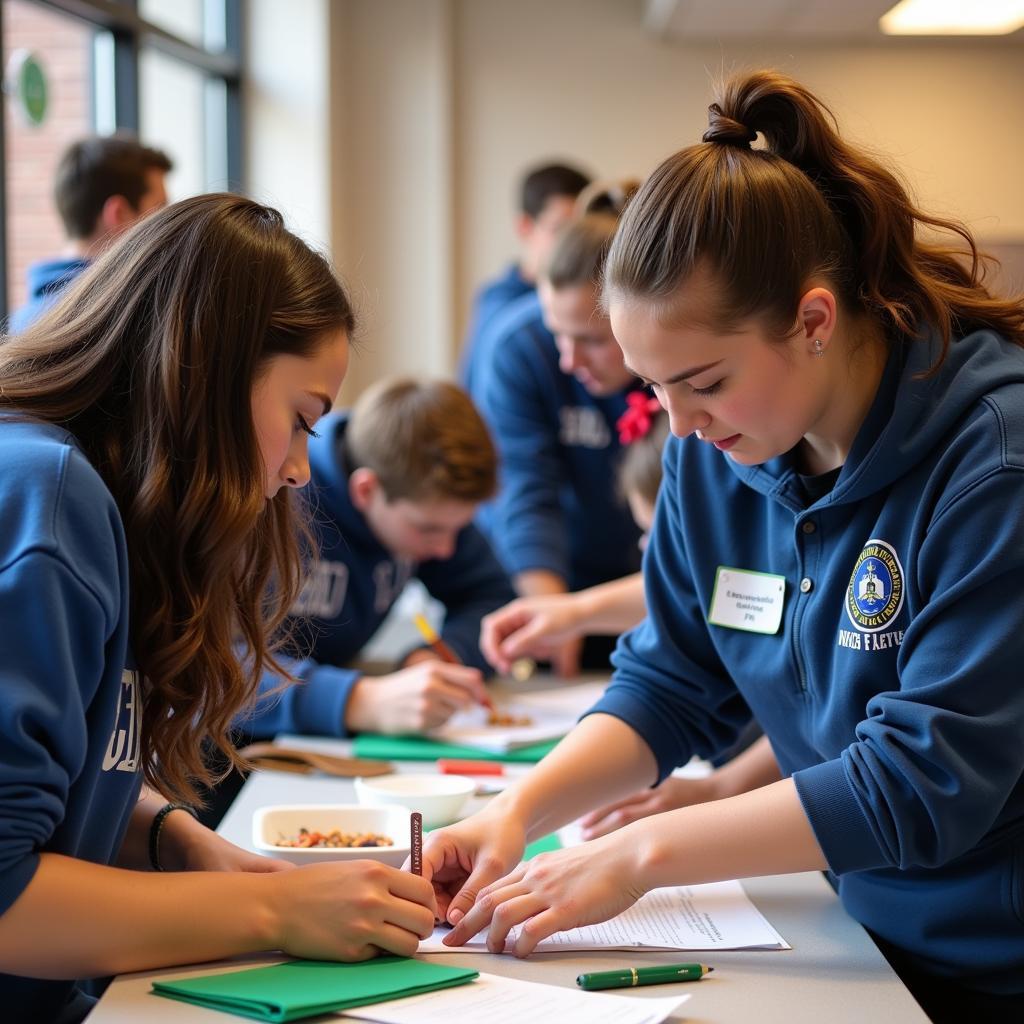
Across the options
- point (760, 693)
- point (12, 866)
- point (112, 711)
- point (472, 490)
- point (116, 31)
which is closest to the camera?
point (12, 866)

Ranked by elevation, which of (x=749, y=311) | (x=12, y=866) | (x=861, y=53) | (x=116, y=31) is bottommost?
(x=12, y=866)

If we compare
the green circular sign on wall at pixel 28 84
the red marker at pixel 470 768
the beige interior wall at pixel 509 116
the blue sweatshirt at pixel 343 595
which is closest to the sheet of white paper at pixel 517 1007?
the red marker at pixel 470 768

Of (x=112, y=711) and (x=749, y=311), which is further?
(x=749, y=311)

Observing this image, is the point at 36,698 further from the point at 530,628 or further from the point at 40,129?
the point at 40,129

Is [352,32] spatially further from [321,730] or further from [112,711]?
[112,711]

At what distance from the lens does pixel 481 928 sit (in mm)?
1160

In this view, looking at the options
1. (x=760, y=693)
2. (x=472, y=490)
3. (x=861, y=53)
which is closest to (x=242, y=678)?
(x=760, y=693)

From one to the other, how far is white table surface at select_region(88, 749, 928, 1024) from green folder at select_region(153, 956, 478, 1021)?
15mm

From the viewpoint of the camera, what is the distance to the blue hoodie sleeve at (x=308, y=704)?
200cm

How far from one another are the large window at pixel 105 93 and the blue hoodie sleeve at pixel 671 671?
188cm

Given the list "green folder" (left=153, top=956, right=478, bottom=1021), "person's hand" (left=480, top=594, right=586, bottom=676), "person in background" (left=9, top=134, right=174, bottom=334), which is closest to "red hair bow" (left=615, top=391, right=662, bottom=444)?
"person's hand" (left=480, top=594, right=586, bottom=676)

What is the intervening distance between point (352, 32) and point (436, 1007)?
4.60 m

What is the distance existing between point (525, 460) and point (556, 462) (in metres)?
0.07

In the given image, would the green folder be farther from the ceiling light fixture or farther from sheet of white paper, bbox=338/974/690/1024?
the ceiling light fixture
